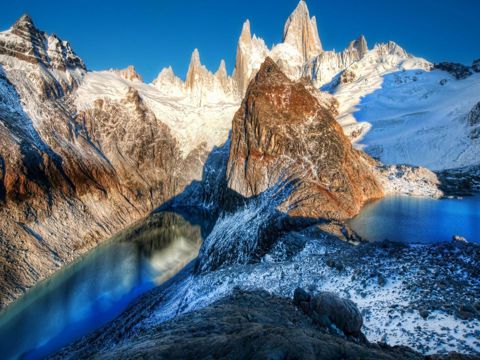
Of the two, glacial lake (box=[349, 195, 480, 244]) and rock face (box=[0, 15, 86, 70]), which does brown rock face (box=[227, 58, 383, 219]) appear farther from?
rock face (box=[0, 15, 86, 70])

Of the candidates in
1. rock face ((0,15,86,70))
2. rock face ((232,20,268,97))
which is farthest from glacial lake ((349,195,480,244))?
rock face ((232,20,268,97))

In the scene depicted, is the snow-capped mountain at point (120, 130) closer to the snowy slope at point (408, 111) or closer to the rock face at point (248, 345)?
the snowy slope at point (408, 111)

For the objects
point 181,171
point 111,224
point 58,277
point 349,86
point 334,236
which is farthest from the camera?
point 349,86

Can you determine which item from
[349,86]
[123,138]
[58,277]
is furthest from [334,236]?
[349,86]

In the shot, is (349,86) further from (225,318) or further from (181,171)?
(225,318)

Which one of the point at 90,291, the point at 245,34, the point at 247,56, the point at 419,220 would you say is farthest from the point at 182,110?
the point at 419,220

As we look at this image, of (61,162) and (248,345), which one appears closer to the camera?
(248,345)

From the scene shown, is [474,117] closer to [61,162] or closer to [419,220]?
[419,220]
